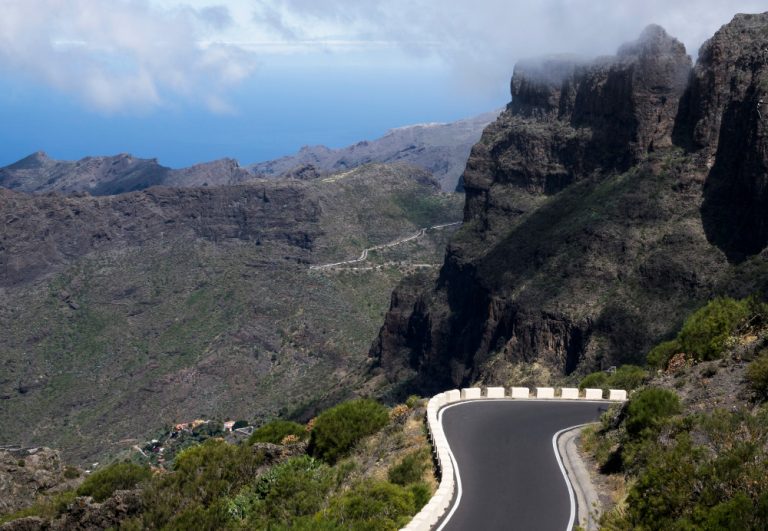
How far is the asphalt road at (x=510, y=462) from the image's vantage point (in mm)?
25875

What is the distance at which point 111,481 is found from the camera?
139ft

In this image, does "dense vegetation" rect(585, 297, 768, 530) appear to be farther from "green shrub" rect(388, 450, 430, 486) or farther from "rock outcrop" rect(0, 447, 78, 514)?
"rock outcrop" rect(0, 447, 78, 514)

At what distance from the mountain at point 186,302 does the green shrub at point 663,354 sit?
207ft

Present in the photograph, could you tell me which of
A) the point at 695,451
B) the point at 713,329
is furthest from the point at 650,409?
the point at 713,329

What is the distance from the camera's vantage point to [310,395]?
407ft

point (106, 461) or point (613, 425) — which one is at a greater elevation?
point (613, 425)

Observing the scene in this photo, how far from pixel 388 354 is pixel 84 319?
63.4 metres

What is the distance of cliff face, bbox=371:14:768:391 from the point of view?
8375cm

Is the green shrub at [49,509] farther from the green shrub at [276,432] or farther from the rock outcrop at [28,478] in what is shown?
the green shrub at [276,432]

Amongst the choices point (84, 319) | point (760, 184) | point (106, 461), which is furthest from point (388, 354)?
point (84, 319)

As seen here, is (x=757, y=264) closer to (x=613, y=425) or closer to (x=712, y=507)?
(x=613, y=425)

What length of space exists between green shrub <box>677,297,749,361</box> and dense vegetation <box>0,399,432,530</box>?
1183 cm

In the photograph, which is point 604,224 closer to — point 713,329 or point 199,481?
point 713,329

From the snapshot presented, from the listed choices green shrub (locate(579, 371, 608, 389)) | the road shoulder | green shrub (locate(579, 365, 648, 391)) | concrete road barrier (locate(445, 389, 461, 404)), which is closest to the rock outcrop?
concrete road barrier (locate(445, 389, 461, 404))
